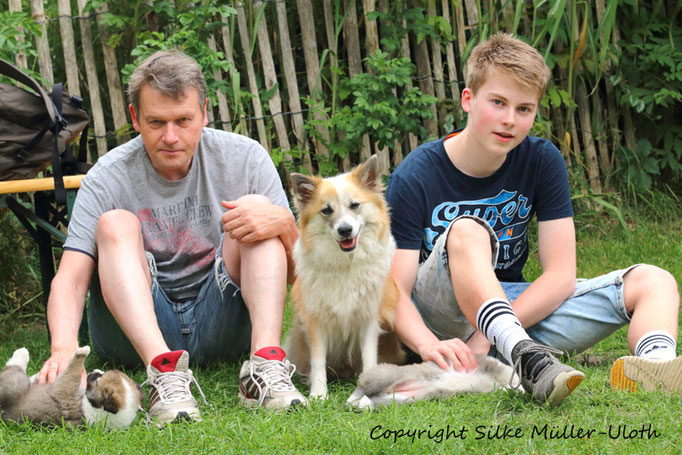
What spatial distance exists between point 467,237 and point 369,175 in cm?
47

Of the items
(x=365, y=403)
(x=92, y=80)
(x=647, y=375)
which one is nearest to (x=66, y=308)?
(x=365, y=403)

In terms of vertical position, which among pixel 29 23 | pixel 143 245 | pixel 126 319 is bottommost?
pixel 126 319

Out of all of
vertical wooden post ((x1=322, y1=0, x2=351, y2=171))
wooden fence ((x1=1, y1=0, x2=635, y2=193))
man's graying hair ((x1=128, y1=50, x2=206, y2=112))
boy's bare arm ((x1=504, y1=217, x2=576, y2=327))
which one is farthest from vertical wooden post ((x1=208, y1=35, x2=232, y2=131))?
boy's bare arm ((x1=504, y1=217, x2=576, y2=327))

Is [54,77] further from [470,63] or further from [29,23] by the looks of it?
[470,63]

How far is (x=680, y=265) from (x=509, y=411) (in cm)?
264

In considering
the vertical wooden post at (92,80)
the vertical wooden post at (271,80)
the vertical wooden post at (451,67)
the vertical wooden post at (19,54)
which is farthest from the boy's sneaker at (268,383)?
the vertical wooden post at (451,67)

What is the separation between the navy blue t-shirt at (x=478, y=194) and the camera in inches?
107

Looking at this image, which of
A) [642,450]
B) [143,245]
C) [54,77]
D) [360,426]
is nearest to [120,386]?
[143,245]

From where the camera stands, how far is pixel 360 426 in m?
1.97

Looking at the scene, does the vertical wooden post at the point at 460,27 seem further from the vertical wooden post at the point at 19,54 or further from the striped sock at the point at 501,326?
the striped sock at the point at 501,326

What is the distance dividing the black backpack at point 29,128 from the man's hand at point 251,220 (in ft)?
3.59

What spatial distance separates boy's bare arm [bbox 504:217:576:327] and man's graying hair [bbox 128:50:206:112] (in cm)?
150

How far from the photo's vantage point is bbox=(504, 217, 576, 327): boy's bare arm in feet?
8.54

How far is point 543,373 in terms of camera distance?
1.99 m
